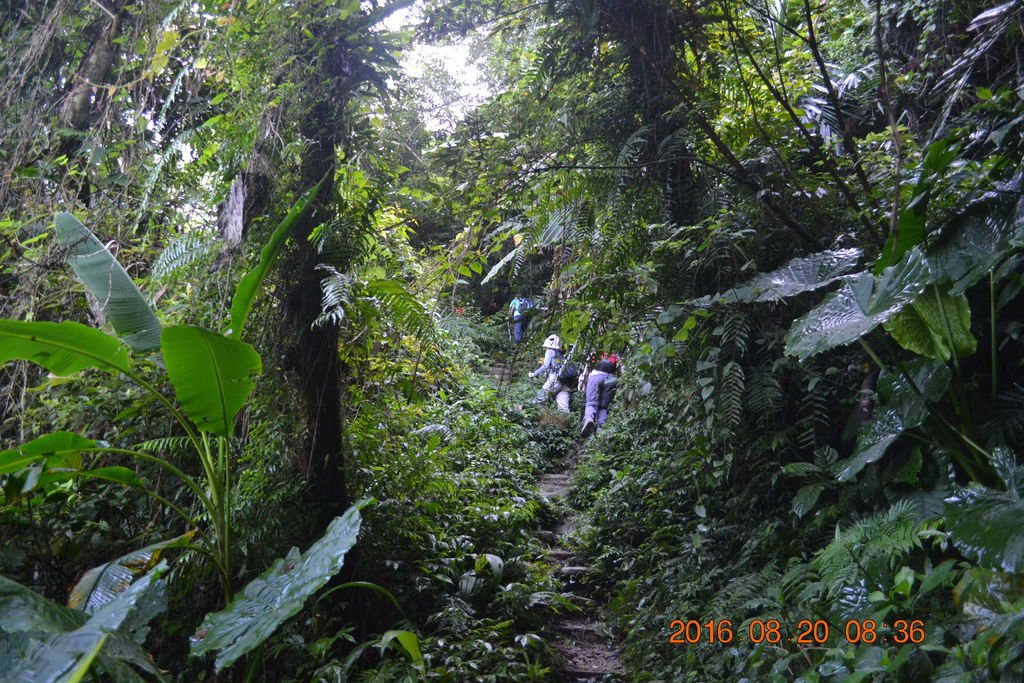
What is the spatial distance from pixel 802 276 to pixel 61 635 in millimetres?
3003

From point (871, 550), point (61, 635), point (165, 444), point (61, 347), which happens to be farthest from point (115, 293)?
point (871, 550)

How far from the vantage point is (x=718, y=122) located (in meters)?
4.01

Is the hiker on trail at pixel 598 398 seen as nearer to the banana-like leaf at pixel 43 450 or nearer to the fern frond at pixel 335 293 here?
the fern frond at pixel 335 293

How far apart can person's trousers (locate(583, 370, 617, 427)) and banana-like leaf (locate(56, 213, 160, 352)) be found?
18.2ft

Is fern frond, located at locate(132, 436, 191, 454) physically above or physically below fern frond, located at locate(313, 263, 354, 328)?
below

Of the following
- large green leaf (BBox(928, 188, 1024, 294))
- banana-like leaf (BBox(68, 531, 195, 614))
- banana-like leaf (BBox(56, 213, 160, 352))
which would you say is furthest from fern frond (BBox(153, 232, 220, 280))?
large green leaf (BBox(928, 188, 1024, 294))

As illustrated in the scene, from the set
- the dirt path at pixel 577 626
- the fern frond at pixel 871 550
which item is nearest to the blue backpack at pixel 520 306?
the fern frond at pixel 871 550

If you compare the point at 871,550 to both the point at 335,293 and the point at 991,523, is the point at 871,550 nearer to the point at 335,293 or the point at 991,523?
the point at 991,523

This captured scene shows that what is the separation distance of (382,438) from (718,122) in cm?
288

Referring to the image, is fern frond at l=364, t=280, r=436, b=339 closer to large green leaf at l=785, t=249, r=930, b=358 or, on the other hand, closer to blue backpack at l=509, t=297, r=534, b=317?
blue backpack at l=509, t=297, r=534, b=317

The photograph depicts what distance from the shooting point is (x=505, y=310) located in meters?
4.20

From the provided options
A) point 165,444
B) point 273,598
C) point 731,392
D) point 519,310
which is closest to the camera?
point 273,598

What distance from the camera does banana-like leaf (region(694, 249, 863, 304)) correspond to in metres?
2.91

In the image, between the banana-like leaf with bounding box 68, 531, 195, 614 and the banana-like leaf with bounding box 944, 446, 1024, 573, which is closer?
the banana-like leaf with bounding box 944, 446, 1024, 573
